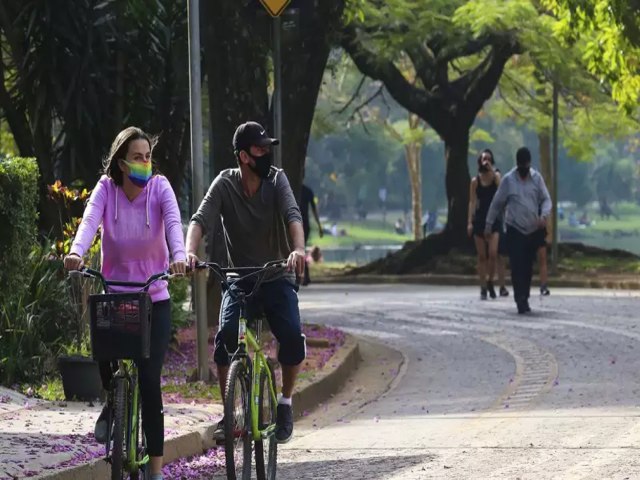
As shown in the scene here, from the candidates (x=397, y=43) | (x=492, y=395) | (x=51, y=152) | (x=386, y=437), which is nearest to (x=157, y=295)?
(x=386, y=437)

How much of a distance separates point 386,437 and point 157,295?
305 cm

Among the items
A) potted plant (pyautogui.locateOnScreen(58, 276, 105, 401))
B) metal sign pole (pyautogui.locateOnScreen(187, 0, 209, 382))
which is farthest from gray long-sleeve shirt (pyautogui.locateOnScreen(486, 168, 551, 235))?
potted plant (pyautogui.locateOnScreen(58, 276, 105, 401))

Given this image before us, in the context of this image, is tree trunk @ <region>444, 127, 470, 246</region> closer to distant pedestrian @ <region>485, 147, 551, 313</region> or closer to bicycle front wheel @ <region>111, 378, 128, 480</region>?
distant pedestrian @ <region>485, 147, 551, 313</region>

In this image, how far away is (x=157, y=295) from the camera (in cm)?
777

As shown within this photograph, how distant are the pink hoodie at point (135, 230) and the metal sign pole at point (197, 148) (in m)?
3.89

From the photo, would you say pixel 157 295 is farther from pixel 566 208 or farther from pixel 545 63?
pixel 566 208

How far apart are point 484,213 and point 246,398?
13.4 meters

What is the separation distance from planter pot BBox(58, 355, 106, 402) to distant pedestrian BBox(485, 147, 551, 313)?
8.83 m

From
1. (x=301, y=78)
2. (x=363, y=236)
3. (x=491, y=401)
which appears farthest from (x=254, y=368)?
(x=363, y=236)

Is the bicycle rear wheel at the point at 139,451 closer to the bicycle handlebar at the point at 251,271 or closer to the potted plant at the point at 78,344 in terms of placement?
the bicycle handlebar at the point at 251,271

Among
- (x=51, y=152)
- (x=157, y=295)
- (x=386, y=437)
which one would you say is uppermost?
(x=51, y=152)

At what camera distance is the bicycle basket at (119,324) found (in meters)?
7.39

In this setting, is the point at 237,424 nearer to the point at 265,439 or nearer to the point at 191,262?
the point at 265,439

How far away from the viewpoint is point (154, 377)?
7828 mm
